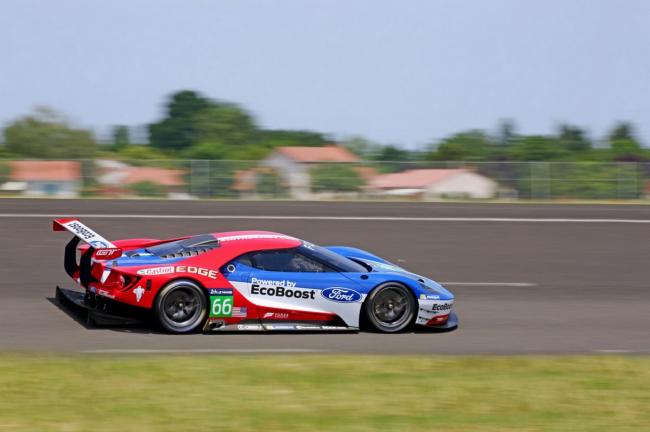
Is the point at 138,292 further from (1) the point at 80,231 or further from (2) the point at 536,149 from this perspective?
(2) the point at 536,149

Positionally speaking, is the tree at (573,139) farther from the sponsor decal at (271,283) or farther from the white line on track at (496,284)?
the sponsor decal at (271,283)

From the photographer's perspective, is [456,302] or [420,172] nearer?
[456,302]

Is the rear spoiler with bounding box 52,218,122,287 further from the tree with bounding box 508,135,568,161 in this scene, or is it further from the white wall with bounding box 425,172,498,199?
the tree with bounding box 508,135,568,161

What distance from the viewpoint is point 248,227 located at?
21.4m

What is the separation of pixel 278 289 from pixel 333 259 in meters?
0.85

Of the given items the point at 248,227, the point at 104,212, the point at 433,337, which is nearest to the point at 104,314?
the point at 433,337

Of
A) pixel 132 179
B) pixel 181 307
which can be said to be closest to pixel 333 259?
pixel 181 307

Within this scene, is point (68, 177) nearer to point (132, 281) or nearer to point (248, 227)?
point (248, 227)

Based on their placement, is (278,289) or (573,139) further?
(573,139)

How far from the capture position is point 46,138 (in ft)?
180

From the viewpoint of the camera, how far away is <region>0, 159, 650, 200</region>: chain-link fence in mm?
30344

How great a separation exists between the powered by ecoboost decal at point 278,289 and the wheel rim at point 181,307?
62 cm

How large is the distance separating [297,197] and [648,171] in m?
11.3

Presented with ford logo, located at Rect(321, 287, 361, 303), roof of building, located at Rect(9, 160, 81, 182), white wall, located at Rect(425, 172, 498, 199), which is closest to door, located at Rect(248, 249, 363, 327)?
ford logo, located at Rect(321, 287, 361, 303)
